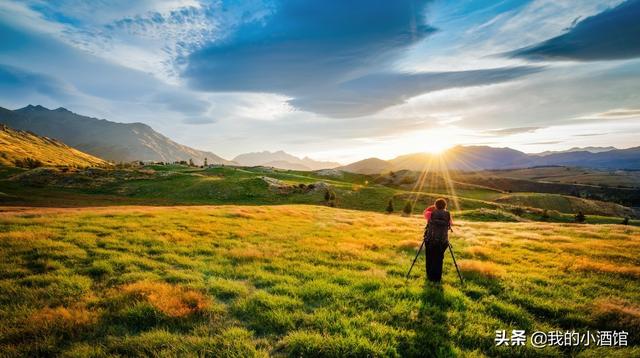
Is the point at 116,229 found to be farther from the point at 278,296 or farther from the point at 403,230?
the point at 403,230

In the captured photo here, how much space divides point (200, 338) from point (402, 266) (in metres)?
9.35

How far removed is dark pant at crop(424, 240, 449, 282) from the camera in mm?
11422

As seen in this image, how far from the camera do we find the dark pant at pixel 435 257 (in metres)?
11.4

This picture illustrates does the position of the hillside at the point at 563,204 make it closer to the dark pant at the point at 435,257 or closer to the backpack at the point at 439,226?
the backpack at the point at 439,226

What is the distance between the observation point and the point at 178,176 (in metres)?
92.4

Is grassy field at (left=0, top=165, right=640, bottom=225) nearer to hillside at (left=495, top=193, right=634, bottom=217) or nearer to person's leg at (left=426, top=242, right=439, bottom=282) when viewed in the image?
hillside at (left=495, top=193, right=634, bottom=217)

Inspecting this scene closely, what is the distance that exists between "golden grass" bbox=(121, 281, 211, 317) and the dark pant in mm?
8309

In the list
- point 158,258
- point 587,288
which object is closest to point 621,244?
point 587,288

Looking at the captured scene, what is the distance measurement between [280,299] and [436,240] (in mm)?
6568

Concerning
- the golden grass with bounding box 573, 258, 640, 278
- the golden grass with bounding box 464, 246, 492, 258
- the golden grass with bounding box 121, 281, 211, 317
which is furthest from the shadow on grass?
the golden grass with bounding box 573, 258, 640, 278

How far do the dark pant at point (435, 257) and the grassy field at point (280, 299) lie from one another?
0.48 meters

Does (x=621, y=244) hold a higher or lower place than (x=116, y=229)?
lower

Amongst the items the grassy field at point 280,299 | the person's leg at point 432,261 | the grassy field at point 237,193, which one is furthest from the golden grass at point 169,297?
the grassy field at point 237,193

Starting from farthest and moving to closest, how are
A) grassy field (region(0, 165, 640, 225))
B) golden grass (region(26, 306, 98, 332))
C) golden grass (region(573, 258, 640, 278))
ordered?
grassy field (region(0, 165, 640, 225)) < golden grass (region(573, 258, 640, 278)) < golden grass (region(26, 306, 98, 332))
